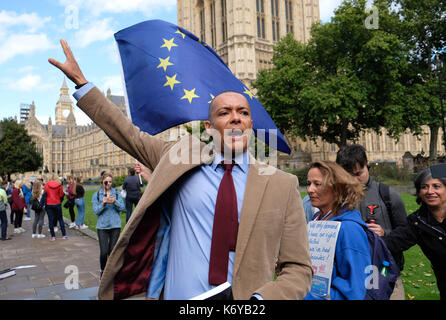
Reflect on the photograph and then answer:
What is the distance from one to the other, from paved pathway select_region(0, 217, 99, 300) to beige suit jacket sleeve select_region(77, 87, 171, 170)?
346cm

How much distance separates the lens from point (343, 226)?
231cm

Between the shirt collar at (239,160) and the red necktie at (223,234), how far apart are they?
0.19 meters

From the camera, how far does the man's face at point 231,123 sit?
1733 millimetres

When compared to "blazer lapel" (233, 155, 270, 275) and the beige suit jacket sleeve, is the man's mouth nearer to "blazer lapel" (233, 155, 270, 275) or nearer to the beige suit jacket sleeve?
"blazer lapel" (233, 155, 270, 275)

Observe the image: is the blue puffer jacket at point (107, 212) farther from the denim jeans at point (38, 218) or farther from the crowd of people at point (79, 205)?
the denim jeans at point (38, 218)

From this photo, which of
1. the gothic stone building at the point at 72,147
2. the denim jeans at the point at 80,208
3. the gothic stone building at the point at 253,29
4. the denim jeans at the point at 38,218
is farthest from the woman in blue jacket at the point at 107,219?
the gothic stone building at the point at 72,147

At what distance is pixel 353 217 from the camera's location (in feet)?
7.73

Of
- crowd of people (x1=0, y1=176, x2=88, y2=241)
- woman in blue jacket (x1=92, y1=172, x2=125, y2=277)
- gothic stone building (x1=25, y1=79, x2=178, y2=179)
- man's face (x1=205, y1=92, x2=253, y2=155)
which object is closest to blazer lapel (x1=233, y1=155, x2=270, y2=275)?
man's face (x1=205, y1=92, x2=253, y2=155)

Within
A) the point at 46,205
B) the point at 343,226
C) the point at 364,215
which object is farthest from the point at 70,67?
the point at 46,205

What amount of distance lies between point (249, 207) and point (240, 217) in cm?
6

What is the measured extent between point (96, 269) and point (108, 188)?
149cm
